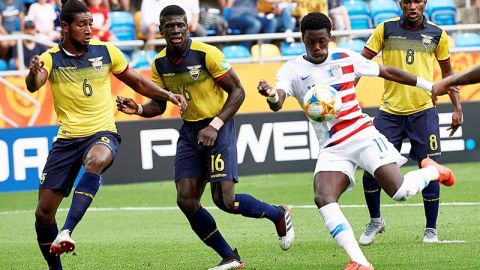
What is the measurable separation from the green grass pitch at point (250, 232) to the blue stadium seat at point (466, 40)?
385 centimetres

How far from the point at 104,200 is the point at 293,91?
8.30 m

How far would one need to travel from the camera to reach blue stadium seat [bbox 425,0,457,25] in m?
23.4

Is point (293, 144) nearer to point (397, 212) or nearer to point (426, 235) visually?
point (397, 212)

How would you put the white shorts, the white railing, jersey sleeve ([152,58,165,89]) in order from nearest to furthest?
the white shorts < jersey sleeve ([152,58,165,89]) < the white railing

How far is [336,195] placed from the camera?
9.27m

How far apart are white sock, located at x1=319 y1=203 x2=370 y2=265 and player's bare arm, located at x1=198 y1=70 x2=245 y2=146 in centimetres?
142

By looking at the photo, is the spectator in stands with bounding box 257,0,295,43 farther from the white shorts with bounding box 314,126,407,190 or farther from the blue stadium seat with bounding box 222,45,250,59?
the white shorts with bounding box 314,126,407,190

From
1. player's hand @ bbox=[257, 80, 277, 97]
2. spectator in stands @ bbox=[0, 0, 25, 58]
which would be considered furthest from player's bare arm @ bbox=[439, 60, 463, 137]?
spectator in stands @ bbox=[0, 0, 25, 58]

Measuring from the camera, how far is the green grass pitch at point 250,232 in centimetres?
1065

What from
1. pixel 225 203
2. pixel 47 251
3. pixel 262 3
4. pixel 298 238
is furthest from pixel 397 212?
pixel 262 3

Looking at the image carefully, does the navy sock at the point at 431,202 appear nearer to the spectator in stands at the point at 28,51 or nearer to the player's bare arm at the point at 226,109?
the player's bare arm at the point at 226,109

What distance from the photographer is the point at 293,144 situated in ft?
63.6

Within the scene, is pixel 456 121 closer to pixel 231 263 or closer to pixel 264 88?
pixel 231 263

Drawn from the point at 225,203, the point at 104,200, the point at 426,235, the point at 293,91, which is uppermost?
the point at 293,91
